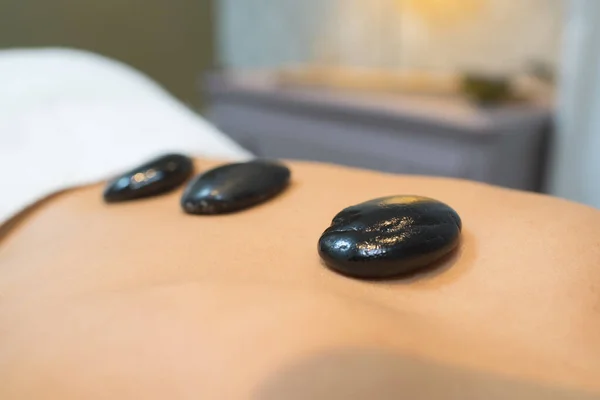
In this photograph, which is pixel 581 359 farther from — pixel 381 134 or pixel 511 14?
pixel 511 14

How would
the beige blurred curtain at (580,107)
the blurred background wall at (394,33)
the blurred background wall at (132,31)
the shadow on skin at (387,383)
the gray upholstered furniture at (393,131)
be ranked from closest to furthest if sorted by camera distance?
the shadow on skin at (387,383), the beige blurred curtain at (580,107), the gray upholstered furniture at (393,131), the blurred background wall at (394,33), the blurred background wall at (132,31)

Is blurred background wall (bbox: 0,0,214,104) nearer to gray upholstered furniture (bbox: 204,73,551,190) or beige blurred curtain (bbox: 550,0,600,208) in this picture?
gray upholstered furniture (bbox: 204,73,551,190)

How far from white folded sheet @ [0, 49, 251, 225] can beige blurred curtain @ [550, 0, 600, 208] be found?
623mm

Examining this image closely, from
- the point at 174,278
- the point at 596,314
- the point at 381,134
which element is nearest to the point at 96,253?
the point at 174,278

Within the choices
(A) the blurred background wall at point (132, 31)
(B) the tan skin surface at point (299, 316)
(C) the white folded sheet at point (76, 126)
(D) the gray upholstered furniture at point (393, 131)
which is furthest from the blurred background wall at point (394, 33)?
(B) the tan skin surface at point (299, 316)

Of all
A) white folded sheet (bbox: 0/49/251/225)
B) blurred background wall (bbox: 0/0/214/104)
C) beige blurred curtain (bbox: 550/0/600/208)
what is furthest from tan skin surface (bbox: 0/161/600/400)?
blurred background wall (bbox: 0/0/214/104)

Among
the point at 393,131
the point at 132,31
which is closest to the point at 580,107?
the point at 393,131

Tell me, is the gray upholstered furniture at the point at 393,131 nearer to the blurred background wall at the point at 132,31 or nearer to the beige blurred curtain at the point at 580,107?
the beige blurred curtain at the point at 580,107

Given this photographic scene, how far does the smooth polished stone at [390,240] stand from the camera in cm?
30

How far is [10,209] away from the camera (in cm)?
48

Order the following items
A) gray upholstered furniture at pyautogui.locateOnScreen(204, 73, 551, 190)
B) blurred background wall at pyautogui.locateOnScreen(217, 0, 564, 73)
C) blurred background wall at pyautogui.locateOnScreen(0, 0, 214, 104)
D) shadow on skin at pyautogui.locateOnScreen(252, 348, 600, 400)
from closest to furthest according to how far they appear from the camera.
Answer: shadow on skin at pyautogui.locateOnScreen(252, 348, 600, 400) < gray upholstered furniture at pyautogui.locateOnScreen(204, 73, 551, 190) < blurred background wall at pyautogui.locateOnScreen(217, 0, 564, 73) < blurred background wall at pyautogui.locateOnScreen(0, 0, 214, 104)

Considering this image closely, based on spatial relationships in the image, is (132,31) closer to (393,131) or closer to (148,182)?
(393,131)

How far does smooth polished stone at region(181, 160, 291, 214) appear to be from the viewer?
41cm

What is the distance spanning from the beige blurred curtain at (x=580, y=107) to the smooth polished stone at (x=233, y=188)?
2.23 feet
